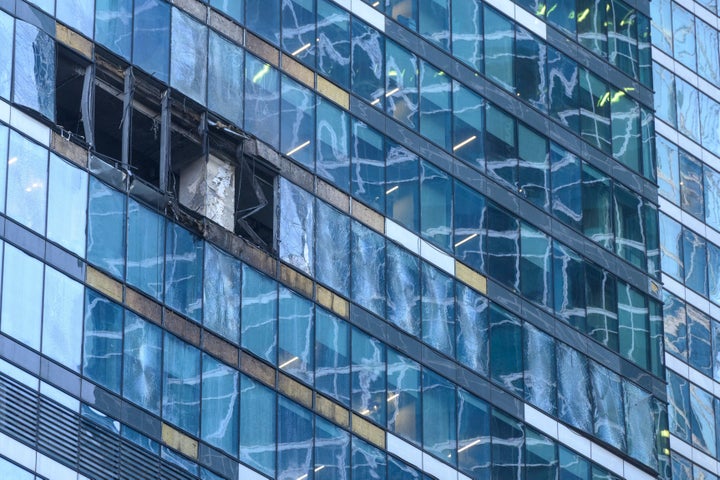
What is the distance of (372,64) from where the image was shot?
62.8m

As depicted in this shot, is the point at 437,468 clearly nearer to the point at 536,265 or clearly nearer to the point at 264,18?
the point at 536,265

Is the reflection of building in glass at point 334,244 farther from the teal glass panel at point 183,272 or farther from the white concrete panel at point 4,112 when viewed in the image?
the white concrete panel at point 4,112

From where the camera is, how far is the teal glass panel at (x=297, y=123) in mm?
59844

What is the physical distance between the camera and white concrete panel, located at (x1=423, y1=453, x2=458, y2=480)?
5994cm

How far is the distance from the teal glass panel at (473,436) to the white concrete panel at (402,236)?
12.5ft

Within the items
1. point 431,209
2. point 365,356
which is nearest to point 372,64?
point 431,209

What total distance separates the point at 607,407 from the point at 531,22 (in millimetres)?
10984

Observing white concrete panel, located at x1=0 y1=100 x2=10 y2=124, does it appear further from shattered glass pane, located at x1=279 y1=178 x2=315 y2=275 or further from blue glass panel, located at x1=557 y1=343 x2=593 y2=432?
blue glass panel, located at x1=557 y1=343 x2=593 y2=432

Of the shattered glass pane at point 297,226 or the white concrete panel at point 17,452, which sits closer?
the white concrete panel at point 17,452

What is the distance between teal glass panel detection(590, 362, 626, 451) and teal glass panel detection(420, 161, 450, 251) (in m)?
6.15

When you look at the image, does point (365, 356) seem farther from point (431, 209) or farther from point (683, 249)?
point (683, 249)

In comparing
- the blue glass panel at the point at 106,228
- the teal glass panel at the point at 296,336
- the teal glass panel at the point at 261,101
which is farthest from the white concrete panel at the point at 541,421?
the blue glass panel at the point at 106,228

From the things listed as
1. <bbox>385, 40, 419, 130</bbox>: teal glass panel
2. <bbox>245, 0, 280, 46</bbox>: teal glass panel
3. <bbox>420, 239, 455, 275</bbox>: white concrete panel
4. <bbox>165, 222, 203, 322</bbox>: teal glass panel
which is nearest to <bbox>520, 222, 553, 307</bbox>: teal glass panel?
<bbox>420, 239, 455, 275</bbox>: white concrete panel

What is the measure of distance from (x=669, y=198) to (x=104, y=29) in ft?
82.4
